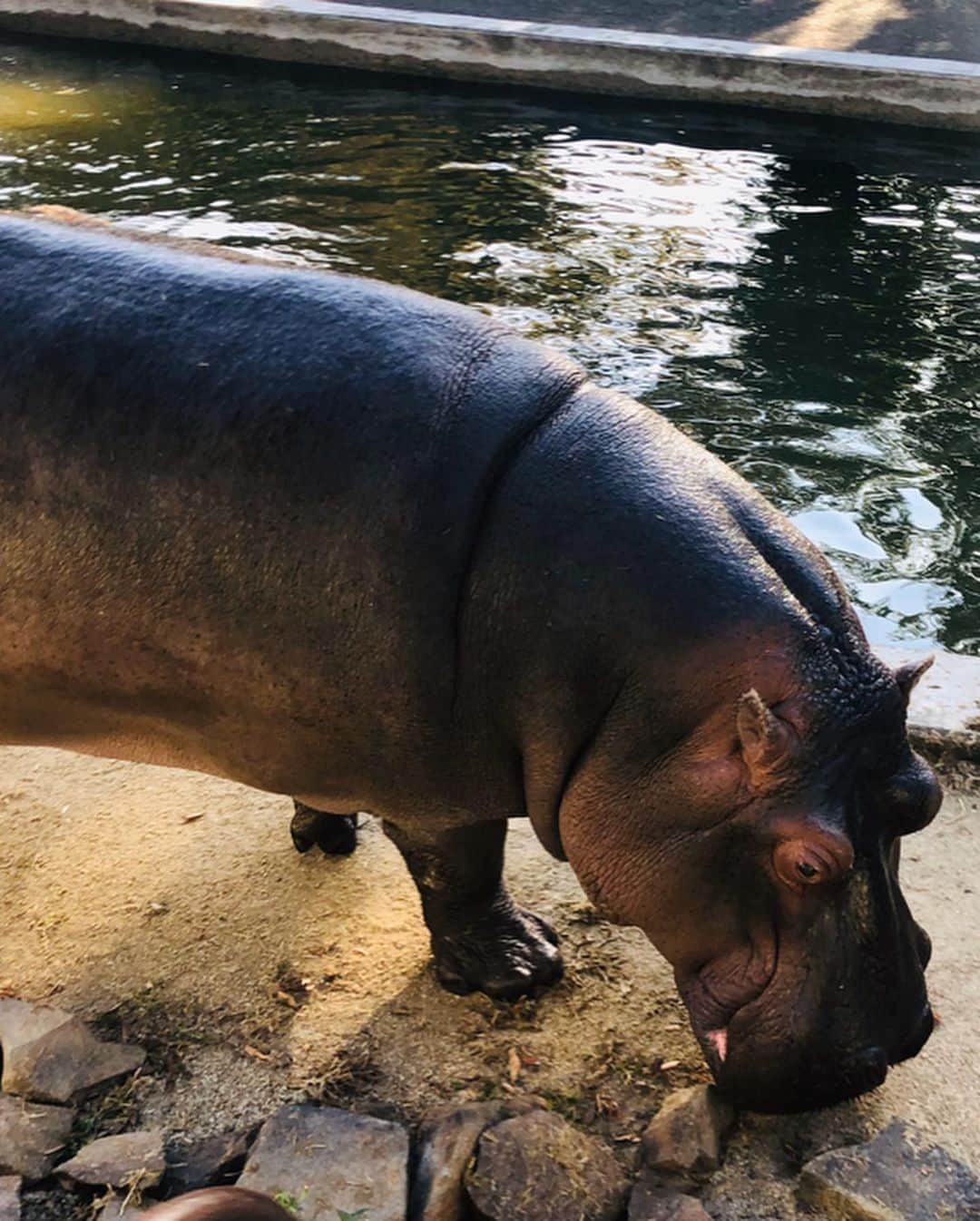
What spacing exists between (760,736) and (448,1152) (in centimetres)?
105

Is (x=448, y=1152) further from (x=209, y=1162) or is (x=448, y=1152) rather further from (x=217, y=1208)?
(x=217, y=1208)

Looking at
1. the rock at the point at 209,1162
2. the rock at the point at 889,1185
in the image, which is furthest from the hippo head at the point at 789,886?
the rock at the point at 209,1162

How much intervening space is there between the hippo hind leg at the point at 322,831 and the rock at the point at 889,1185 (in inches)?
59.4

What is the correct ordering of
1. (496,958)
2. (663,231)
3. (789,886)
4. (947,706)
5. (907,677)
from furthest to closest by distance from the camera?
(663,231) → (947,706) → (496,958) → (907,677) → (789,886)

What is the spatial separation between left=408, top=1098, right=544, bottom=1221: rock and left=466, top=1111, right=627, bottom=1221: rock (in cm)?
3

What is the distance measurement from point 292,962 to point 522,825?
848mm

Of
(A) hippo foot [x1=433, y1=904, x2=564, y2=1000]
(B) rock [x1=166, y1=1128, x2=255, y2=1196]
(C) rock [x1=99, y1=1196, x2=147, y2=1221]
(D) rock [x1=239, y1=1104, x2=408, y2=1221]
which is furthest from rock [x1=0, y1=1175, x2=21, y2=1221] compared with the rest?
(A) hippo foot [x1=433, y1=904, x2=564, y2=1000]

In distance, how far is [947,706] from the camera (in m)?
4.25

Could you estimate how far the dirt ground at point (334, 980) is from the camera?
2.94 metres

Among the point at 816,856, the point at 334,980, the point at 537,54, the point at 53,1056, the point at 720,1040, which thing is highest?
the point at 816,856

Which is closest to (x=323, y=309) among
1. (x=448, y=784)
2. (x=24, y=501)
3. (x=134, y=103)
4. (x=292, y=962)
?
(x=24, y=501)

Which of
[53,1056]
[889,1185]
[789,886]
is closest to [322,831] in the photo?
[53,1056]

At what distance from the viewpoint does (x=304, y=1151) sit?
2.73 metres

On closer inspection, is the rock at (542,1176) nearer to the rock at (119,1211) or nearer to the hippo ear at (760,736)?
the rock at (119,1211)
